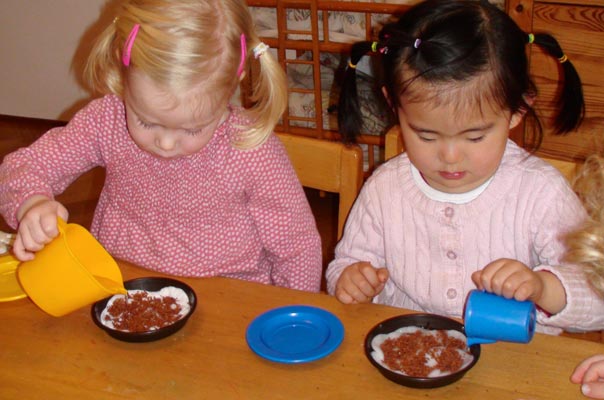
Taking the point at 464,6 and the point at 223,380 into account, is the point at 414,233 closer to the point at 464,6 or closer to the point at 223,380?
the point at 464,6

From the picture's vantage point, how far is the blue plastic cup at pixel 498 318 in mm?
876

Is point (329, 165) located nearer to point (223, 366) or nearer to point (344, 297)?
point (344, 297)

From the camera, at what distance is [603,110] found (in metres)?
2.24

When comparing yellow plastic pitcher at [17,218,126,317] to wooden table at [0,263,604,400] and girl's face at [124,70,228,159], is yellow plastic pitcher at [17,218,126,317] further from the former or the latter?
girl's face at [124,70,228,159]

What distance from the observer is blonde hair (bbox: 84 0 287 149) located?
1115 millimetres

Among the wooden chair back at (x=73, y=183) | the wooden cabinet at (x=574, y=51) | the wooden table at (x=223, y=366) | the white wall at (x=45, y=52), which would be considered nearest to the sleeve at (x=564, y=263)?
the wooden table at (x=223, y=366)

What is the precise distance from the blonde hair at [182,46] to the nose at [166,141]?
8cm

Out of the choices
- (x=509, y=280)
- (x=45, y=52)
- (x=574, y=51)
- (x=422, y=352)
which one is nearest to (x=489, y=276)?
(x=509, y=280)

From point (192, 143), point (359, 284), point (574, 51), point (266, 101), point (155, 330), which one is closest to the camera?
point (155, 330)

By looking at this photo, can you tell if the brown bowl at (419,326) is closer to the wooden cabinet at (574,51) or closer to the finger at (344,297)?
the finger at (344,297)

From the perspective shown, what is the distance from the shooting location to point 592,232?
0.95 m

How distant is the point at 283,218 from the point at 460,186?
331 millimetres

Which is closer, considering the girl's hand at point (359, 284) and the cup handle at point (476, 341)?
the cup handle at point (476, 341)

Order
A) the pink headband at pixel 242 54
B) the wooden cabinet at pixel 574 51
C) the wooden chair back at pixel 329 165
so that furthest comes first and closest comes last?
the wooden cabinet at pixel 574 51
the wooden chair back at pixel 329 165
the pink headband at pixel 242 54
